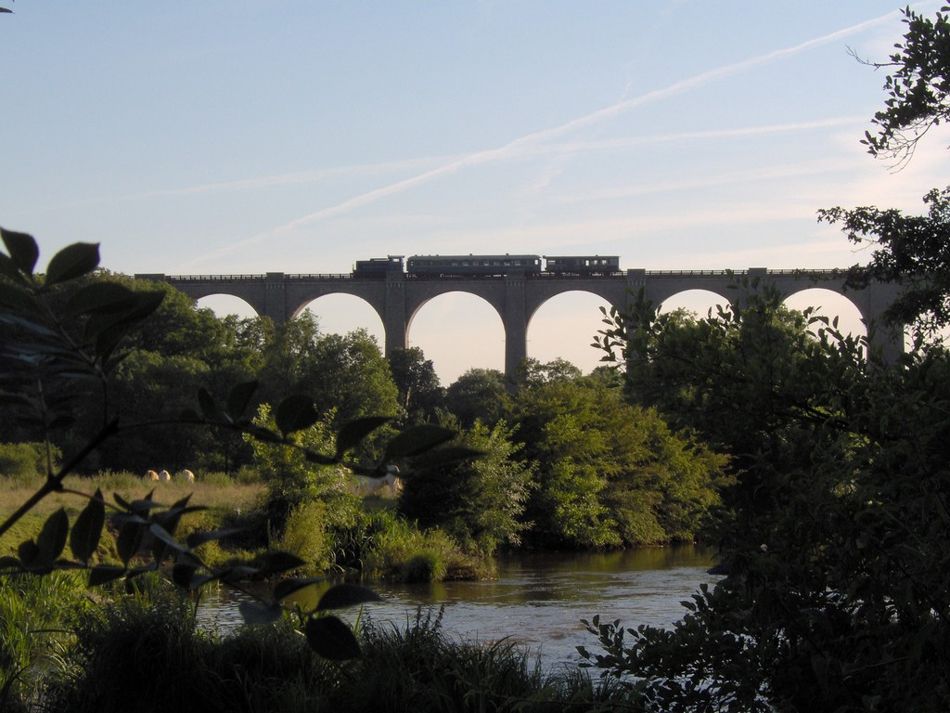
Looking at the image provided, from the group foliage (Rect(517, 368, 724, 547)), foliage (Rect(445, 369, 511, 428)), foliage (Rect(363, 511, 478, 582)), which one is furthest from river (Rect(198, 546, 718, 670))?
foliage (Rect(445, 369, 511, 428))

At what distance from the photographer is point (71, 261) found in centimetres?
78

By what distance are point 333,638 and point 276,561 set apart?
118 millimetres

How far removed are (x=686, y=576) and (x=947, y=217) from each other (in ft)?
26.6

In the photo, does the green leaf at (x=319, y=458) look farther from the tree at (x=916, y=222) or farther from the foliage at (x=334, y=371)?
the foliage at (x=334, y=371)

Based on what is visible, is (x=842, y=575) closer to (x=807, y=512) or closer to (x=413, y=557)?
(x=807, y=512)

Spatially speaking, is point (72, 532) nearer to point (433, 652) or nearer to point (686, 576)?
point (433, 652)

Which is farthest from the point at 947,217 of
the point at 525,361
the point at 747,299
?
the point at 525,361

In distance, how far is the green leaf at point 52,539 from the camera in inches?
37.3

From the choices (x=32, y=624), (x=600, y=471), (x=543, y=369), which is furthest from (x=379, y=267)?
(x=32, y=624)

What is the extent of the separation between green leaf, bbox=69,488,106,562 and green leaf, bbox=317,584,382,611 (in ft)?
0.74

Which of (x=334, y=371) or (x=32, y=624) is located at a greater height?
(x=334, y=371)

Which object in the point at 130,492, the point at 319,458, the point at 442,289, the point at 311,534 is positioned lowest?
the point at 311,534

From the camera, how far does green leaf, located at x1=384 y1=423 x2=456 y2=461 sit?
0.75 m

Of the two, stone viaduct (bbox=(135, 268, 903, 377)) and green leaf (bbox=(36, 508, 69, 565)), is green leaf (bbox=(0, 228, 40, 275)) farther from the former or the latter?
stone viaduct (bbox=(135, 268, 903, 377))
